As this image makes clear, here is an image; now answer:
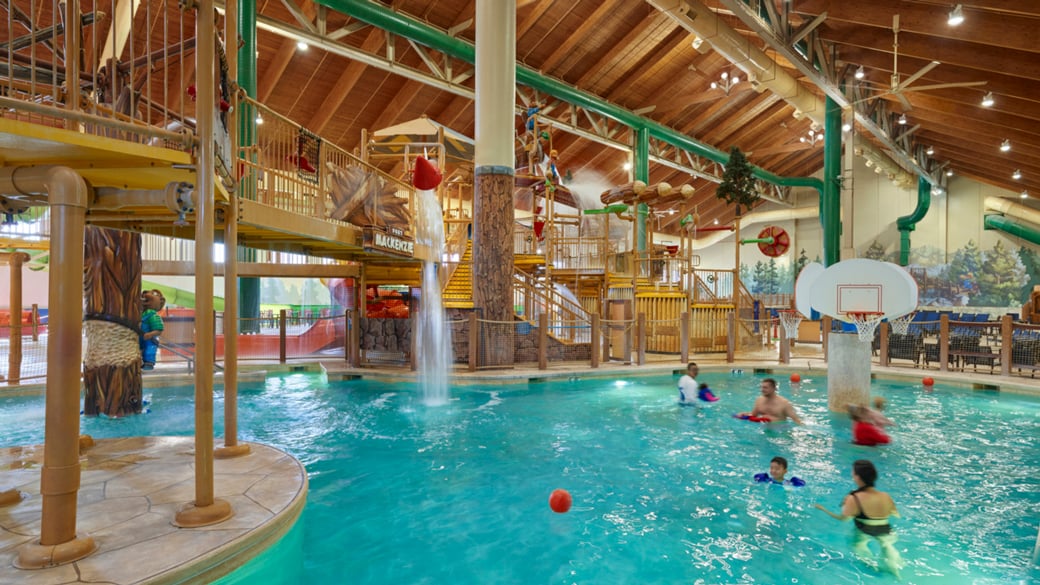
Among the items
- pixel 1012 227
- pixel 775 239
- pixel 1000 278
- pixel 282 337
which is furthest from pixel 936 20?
pixel 1000 278

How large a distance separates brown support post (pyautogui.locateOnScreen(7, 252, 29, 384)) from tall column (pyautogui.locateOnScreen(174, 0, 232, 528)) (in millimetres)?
8172

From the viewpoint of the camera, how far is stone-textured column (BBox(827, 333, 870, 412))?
315 inches

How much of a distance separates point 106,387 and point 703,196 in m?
28.5

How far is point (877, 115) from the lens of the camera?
57.6ft

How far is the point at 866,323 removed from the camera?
308 inches

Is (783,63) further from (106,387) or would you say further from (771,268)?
(106,387)

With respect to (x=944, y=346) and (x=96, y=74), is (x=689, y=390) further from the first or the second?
(x=96, y=74)

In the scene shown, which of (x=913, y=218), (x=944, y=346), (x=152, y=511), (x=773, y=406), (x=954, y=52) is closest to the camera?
(x=152, y=511)

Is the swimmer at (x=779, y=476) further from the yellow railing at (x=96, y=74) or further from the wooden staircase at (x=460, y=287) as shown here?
the wooden staircase at (x=460, y=287)

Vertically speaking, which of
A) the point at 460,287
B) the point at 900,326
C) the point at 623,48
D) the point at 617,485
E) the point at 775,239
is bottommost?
the point at 617,485

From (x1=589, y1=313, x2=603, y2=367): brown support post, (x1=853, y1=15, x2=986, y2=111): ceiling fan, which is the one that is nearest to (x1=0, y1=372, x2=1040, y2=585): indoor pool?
(x1=589, y1=313, x2=603, y2=367): brown support post

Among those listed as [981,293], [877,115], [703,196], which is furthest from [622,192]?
[981,293]

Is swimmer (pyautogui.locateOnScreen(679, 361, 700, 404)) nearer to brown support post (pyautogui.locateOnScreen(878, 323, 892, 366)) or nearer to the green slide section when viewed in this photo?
brown support post (pyautogui.locateOnScreen(878, 323, 892, 366))

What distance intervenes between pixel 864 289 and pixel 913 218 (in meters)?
22.0
